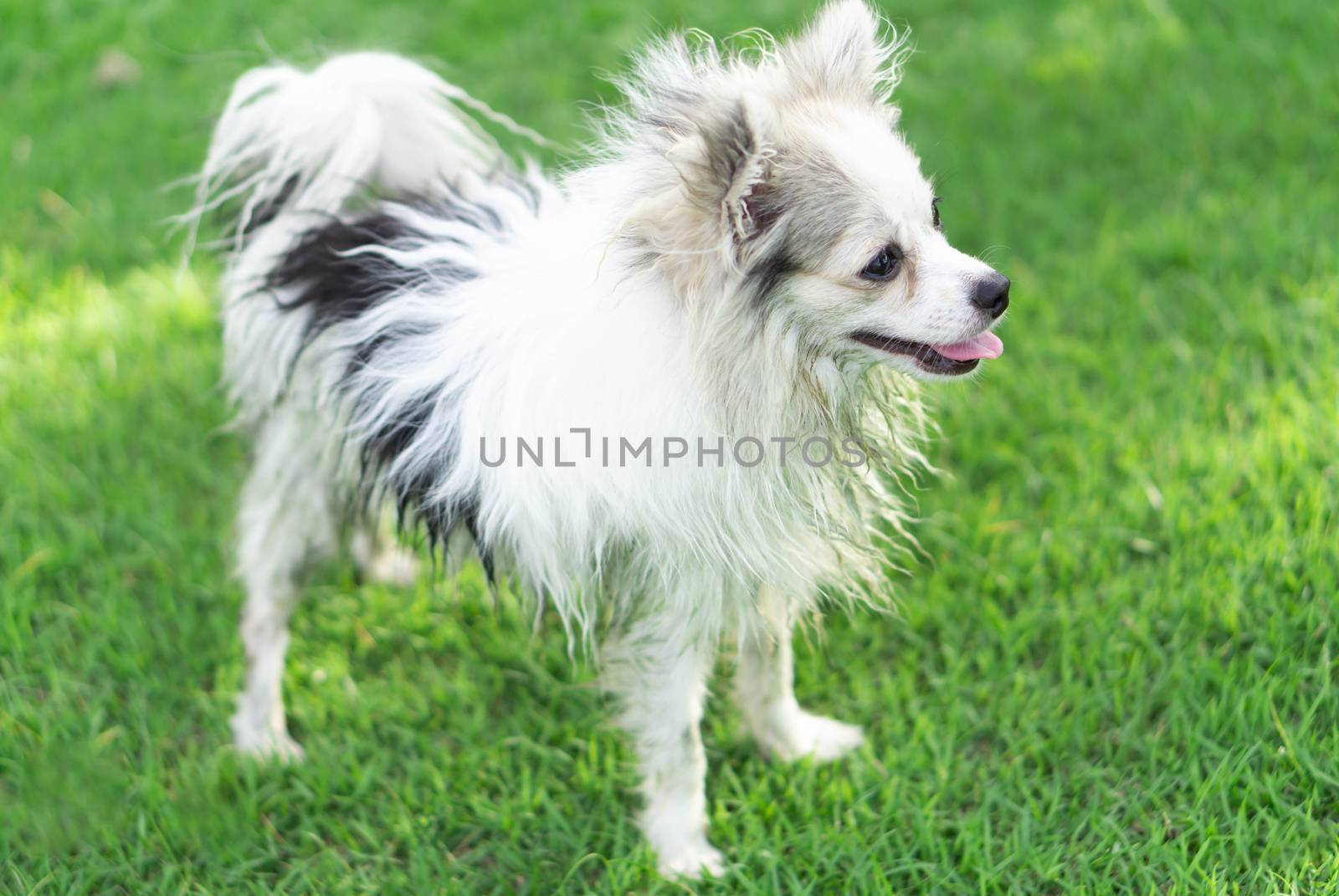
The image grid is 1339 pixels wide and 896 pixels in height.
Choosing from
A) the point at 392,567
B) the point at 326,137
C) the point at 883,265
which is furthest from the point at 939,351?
the point at 392,567

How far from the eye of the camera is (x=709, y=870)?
2.70 metres

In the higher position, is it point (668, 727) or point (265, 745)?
point (668, 727)

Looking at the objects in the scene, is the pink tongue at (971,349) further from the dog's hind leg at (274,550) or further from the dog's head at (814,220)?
the dog's hind leg at (274,550)

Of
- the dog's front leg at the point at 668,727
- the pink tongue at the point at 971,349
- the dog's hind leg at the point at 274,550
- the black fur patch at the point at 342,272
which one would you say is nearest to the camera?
the pink tongue at the point at 971,349

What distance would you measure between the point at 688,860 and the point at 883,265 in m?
1.52

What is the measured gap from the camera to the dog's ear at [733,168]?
200cm

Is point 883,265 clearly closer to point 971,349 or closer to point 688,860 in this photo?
point 971,349

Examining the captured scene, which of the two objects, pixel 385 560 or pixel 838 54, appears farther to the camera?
pixel 385 560

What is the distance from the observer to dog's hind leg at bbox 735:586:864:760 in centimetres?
286

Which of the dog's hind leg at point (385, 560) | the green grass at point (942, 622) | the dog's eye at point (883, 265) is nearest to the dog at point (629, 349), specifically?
the dog's eye at point (883, 265)

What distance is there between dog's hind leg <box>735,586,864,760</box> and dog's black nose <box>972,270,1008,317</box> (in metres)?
0.95

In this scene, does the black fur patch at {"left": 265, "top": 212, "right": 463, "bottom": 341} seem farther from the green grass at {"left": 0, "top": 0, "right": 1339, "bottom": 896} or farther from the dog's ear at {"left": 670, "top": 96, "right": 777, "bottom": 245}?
the green grass at {"left": 0, "top": 0, "right": 1339, "bottom": 896}

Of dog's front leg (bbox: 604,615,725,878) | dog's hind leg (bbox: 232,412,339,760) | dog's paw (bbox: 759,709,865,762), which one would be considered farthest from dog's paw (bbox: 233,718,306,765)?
dog's paw (bbox: 759,709,865,762)

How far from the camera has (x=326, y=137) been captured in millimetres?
2943
